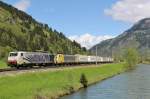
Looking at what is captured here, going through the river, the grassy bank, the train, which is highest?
the train

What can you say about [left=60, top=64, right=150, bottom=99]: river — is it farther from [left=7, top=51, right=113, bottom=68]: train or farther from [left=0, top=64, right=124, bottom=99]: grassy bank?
[left=7, top=51, right=113, bottom=68]: train

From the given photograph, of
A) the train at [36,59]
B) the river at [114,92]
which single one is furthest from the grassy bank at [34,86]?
the train at [36,59]

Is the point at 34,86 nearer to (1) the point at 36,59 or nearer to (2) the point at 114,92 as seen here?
(2) the point at 114,92

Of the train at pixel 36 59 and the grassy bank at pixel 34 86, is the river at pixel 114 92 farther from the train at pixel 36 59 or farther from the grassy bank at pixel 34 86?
the train at pixel 36 59

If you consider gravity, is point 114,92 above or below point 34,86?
below

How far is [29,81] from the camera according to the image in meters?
56.1

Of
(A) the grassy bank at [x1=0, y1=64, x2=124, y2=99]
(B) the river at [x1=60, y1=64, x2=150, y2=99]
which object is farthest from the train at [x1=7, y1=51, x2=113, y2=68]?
(B) the river at [x1=60, y1=64, x2=150, y2=99]

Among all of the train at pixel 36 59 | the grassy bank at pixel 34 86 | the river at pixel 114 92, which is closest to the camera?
the grassy bank at pixel 34 86

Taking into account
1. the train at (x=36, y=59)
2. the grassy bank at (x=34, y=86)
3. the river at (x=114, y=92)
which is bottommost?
the river at (x=114, y=92)

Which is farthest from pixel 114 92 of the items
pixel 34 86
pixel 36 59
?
pixel 36 59

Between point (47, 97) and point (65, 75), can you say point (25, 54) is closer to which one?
point (65, 75)

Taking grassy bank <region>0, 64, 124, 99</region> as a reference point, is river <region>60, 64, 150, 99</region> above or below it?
below

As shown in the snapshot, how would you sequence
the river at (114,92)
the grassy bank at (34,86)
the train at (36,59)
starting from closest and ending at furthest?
1. the grassy bank at (34,86)
2. the river at (114,92)
3. the train at (36,59)

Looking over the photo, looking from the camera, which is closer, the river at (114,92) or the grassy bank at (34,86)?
the grassy bank at (34,86)
